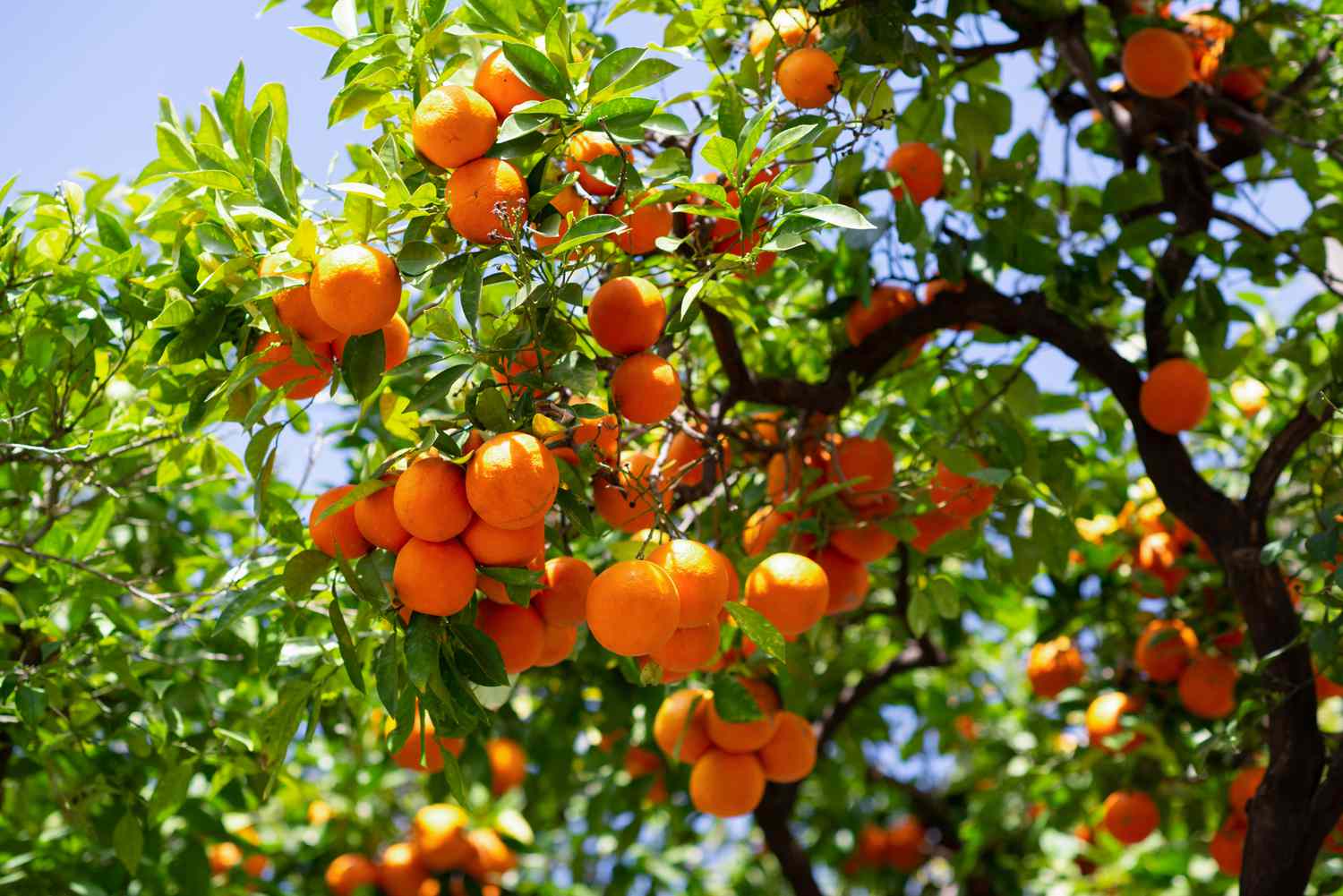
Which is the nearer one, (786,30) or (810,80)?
(810,80)

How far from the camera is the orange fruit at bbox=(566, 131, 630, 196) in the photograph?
1.46 metres

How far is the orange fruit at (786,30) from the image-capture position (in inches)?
67.1

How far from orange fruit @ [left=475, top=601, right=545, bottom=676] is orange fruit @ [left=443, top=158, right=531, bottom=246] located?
405mm

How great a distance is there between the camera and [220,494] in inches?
95.6

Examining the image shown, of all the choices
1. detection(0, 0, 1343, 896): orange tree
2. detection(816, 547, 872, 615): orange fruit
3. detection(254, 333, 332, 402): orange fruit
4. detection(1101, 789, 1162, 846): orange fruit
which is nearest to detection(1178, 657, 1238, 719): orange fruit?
detection(0, 0, 1343, 896): orange tree

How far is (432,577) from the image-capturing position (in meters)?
1.26

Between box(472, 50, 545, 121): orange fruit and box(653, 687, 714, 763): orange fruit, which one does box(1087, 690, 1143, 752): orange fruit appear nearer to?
box(653, 687, 714, 763): orange fruit

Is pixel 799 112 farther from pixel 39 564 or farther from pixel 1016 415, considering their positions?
pixel 39 564

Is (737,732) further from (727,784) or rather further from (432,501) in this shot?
(432,501)

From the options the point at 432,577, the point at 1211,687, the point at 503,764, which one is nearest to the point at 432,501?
the point at 432,577

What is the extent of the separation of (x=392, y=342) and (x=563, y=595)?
342mm

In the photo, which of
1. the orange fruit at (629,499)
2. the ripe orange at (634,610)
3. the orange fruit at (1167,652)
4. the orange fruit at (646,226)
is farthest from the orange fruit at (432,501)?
the orange fruit at (1167,652)

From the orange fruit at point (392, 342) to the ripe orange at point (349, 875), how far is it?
5.90ft

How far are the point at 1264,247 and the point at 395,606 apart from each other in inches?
64.8
